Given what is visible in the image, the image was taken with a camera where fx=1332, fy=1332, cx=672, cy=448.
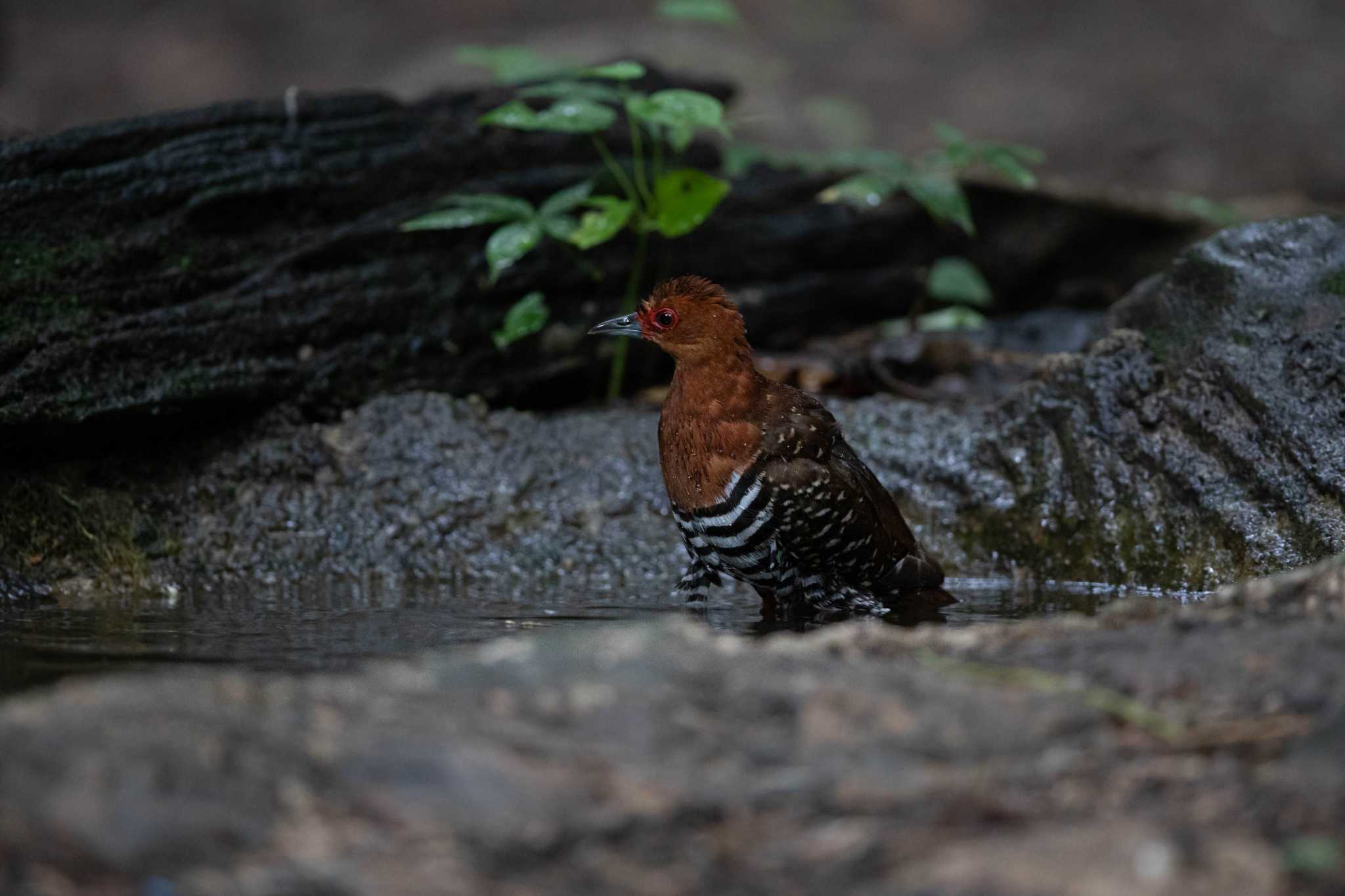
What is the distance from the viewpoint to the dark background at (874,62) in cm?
1359

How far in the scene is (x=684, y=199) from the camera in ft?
19.2

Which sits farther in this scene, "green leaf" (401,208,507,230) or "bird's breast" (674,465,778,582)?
"green leaf" (401,208,507,230)

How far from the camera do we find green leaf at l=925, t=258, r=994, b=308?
23.9 ft

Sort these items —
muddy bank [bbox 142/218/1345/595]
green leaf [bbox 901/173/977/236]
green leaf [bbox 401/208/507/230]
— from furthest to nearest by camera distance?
green leaf [bbox 901/173/977/236]
green leaf [bbox 401/208/507/230]
muddy bank [bbox 142/218/1345/595]

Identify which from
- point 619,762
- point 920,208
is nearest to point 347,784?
point 619,762

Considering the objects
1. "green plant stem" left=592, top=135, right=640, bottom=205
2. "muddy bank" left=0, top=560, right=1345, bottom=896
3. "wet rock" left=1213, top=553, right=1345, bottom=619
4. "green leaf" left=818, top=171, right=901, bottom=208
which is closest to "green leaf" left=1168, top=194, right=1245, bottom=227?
"green leaf" left=818, top=171, right=901, bottom=208

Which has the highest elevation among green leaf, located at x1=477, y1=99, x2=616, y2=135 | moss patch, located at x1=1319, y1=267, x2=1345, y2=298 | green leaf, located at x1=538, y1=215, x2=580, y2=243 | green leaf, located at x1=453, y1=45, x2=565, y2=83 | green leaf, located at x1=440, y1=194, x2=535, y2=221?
green leaf, located at x1=453, y1=45, x2=565, y2=83

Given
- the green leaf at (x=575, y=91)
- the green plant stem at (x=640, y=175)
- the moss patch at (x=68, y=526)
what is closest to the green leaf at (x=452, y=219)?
the green leaf at (x=575, y=91)

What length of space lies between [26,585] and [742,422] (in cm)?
274

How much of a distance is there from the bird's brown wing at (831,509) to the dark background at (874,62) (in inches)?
322

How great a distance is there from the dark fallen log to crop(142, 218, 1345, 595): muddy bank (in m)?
0.32

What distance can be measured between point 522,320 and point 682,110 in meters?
1.20

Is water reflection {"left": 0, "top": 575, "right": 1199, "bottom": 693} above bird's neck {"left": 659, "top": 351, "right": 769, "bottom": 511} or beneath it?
beneath

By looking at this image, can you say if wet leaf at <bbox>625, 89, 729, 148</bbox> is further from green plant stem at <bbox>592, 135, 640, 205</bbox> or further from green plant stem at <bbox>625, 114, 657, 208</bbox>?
green plant stem at <bbox>592, 135, 640, 205</bbox>
